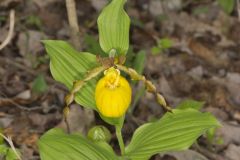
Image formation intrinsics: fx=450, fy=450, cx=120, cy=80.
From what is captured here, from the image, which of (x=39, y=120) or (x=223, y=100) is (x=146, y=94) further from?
Answer: (x=39, y=120)

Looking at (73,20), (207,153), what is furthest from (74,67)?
(207,153)

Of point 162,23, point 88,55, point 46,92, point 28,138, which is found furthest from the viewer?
point 162,23

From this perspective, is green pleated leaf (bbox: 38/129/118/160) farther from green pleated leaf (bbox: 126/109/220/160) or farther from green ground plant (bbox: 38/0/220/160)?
green pleated leaf (bbox: 126/109/220/160)

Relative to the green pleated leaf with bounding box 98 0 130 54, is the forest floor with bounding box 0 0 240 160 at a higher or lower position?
lower

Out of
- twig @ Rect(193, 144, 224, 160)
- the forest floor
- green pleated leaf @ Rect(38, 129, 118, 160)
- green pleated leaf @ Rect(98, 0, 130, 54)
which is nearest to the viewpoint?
green pleated leaf @ Rect(38, 129, 118, 160)

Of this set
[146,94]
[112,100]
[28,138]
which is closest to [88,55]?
[112,100]

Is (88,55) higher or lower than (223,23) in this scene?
higher

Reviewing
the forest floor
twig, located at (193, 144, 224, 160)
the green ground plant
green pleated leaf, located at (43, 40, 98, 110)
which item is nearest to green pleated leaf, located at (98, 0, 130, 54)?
the green ground plant

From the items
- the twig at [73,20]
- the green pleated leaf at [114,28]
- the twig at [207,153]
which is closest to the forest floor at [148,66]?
the twig at [207,153]
